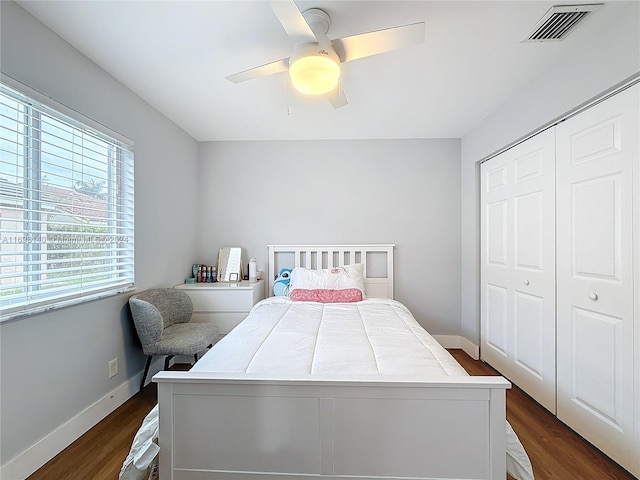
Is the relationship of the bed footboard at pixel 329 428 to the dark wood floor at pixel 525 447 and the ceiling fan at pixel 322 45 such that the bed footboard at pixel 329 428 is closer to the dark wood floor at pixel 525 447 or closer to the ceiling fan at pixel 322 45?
the dark wood floor at pixel 525 447

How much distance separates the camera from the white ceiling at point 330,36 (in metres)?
1.55

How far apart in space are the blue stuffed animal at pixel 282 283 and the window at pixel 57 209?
1411 mm

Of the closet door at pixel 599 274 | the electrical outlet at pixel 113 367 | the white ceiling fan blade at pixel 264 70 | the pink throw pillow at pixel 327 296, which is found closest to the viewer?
the closet door at pixel 599 274

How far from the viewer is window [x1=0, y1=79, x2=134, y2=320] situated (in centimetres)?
151

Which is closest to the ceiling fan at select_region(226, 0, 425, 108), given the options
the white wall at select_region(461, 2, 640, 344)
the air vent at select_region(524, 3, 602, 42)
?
the air vent at select_region(524, 3, 602, 42)

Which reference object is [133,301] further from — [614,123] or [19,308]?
[614,123]

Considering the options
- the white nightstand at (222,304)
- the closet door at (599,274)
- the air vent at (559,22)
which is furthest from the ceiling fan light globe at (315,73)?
the white nightstand at (222,304)

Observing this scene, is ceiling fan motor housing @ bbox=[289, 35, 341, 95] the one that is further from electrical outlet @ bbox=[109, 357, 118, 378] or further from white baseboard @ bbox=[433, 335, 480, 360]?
white baseboard @ bbox=[433, 335, 480, 360]

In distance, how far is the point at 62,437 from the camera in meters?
1.76

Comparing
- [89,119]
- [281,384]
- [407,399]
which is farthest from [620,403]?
[89,119]

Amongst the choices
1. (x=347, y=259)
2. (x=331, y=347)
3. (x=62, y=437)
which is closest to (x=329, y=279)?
(x=347, y=259)

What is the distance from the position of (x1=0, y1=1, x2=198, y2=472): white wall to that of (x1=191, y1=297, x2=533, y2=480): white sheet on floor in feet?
2.87

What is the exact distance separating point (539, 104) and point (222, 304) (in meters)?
3.12

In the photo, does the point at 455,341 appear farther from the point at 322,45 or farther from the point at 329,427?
the point at 322,45
